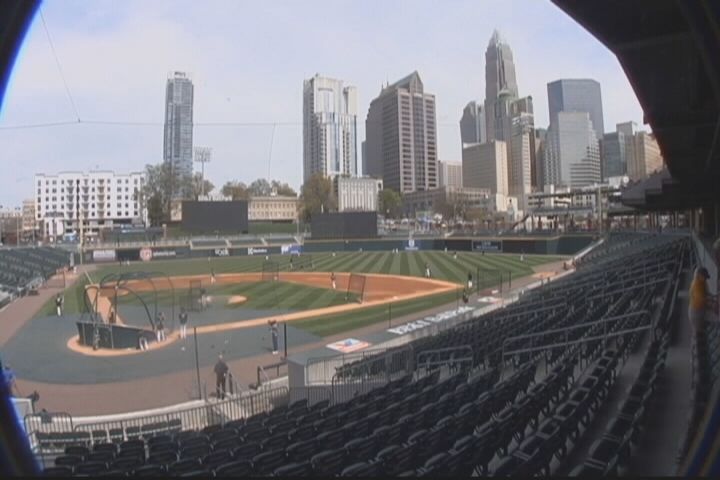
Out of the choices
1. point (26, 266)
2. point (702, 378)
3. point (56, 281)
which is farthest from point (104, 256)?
point (702, 378)

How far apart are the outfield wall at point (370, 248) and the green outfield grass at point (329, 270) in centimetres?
352

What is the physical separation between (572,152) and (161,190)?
446 ft

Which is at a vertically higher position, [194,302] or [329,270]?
[329,270]

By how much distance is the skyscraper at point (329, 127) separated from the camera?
12677cm

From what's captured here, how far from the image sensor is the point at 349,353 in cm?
1548

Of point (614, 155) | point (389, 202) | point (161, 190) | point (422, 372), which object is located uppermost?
point (614, 155)

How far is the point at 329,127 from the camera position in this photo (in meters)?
139

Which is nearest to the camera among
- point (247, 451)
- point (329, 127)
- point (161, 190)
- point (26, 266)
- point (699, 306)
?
point (247, 451)

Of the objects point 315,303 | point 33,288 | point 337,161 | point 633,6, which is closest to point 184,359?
point 315,303

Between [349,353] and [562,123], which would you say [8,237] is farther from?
[562,123]

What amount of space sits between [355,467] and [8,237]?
113 meters

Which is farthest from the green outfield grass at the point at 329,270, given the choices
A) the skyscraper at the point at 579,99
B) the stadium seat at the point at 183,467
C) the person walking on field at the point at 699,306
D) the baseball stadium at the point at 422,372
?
the skyscraper at the point at 579,99

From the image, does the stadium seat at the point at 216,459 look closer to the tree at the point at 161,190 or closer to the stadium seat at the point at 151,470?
the stadium seat at the point at 151,470

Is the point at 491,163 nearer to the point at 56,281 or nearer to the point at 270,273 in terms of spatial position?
the point at 270,273
